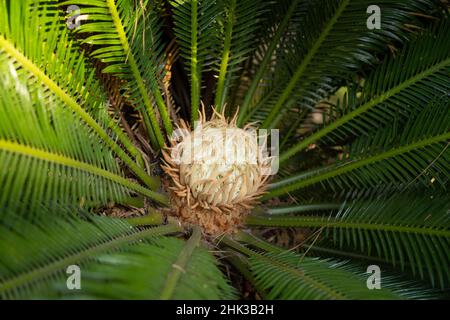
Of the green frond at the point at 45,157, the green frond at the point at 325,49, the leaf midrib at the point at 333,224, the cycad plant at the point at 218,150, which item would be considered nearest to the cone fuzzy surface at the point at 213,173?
the cycad plant at the point at 218,150

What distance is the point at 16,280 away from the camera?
1148 mm

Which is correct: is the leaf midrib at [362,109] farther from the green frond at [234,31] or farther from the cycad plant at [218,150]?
the green frond at [234,31]

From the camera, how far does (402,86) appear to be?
76.2 inches

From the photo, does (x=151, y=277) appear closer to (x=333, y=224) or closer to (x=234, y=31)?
(x=333, y=224)

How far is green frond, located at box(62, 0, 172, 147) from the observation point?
167 centimetres

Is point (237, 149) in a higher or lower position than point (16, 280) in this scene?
higher

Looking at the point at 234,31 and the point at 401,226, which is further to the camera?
the point at 234,31

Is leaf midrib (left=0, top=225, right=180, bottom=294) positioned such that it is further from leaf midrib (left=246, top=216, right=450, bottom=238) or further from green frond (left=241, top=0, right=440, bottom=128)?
green frond (left=241, top=0, right=440, bottom=128)

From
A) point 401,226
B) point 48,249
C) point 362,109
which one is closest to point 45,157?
point 48,249

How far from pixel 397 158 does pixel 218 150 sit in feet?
2.22

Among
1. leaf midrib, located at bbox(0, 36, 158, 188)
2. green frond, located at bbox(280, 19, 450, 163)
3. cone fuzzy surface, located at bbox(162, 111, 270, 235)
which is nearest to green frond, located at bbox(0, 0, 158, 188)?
leaf midrib, located at bbox(0, 36, 158, 188)
